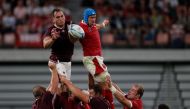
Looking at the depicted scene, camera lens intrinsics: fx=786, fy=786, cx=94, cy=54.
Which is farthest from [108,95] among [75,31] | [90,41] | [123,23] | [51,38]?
[123,23]

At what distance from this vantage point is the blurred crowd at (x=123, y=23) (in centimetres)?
2359

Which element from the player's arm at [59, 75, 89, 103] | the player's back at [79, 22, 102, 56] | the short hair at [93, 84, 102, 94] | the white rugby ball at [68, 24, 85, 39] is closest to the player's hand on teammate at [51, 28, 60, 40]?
the white rugby ball at [68, 24, 85, 39]

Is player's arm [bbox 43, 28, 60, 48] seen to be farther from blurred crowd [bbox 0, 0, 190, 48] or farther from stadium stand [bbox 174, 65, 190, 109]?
stadium stand [bbox 174, 65, 190, 109]

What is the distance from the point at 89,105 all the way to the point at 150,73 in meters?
13.2

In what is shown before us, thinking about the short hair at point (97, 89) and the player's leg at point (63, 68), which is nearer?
the short hair at point (97, 89)

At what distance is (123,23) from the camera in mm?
23938

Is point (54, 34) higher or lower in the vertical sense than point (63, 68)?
higher

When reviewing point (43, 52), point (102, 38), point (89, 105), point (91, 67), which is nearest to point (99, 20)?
point (102, 38)

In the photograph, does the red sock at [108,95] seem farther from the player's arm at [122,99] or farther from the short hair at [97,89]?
the short hair at [97,89]

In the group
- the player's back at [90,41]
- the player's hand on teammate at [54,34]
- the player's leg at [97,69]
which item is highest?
the player's hand on teammate at [54,34]

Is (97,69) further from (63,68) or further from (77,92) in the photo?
(77,92)

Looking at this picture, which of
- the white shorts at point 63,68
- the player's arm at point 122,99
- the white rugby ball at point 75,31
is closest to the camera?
the white rugby ball at point 75,31

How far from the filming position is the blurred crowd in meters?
23.6

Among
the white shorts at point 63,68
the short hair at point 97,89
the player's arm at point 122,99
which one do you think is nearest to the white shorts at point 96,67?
the white shorts at point 63,68
